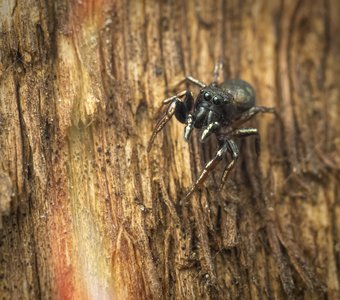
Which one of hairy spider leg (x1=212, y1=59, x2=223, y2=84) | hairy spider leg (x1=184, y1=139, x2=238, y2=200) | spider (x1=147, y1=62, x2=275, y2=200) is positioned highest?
hairy spider leg (x1=212, y1=59, x2=223, y2=84)

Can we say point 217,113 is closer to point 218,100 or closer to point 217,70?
point 218,100

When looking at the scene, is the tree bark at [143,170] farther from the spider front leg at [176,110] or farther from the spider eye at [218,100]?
the spider eye at [218,100]

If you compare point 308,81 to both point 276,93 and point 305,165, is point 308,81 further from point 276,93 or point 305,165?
point 305,165

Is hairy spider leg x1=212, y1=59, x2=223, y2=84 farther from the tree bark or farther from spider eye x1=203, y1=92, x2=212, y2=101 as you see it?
spider eye x1=203, y1=92, x2=212, y2=101

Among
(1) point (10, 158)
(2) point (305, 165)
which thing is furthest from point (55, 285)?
(2) point (305, 165)

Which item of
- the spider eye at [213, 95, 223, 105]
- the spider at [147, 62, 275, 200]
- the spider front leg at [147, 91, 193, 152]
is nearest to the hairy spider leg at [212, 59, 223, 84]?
the spider at [147, 62, 275, 200]

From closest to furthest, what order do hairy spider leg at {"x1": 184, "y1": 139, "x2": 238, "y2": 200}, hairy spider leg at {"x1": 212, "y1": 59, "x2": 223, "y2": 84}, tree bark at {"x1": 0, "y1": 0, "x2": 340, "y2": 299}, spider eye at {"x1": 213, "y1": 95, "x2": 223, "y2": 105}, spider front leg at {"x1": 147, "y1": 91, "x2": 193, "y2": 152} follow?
tree bark at {"x1": 0, "y1": 0, "x2": 340, "y2": 299} < hairy spider leg at {"x1": 184, "y1": 139, "x2": 238, "y2": 200} < spider front leg at {"x1": 147, "y1": 91, "x2": 193, "y2": 152} < spider eye at {"x1": 213, "y1": 95, "x2": 223, "y2": 105} < hairy spider leg at {"x1": 212, "y1": 59, "x2": 223, "y2": 84}

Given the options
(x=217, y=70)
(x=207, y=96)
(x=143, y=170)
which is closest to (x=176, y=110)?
(x=207, y=96)

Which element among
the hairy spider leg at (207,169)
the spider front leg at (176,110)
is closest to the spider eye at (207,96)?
the spider front leg at (176,110)
